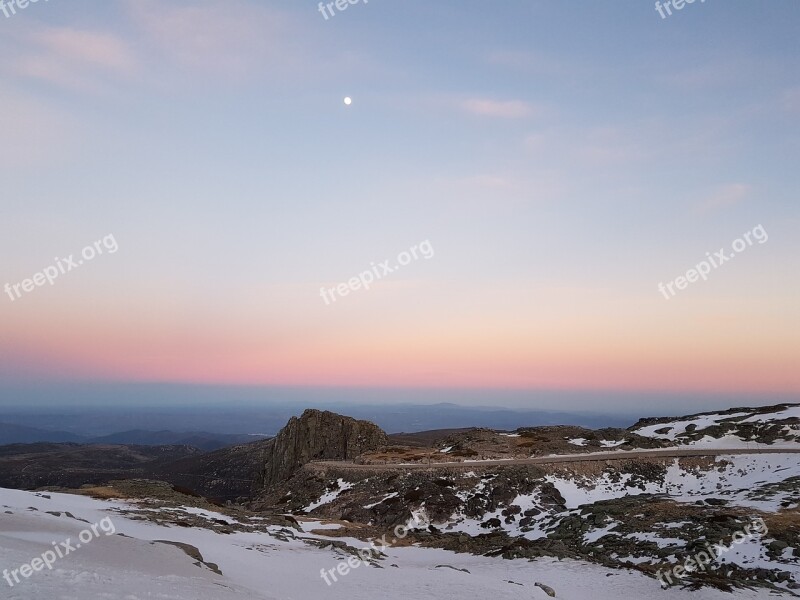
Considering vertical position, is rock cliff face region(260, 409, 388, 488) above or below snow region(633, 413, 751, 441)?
below

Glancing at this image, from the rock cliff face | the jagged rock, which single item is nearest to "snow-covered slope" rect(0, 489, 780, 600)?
the jagged rock

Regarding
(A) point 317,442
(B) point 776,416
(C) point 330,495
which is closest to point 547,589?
(C) point 330,495

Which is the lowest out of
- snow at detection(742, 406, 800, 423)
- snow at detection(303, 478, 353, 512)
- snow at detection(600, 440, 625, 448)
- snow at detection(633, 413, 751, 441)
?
snow at detection(303, 478, 353, 512)

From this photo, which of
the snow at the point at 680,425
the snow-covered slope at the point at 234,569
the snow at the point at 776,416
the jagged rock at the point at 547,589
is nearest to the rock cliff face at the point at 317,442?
the snow at the point at 680,425

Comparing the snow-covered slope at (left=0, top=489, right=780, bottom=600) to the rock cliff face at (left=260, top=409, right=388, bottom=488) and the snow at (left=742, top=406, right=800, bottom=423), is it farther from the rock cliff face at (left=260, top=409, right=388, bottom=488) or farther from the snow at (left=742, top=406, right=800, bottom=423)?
the snow at (left=742, top=406, right=800, bottom=423)

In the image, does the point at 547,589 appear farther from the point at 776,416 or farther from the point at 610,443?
the point at 776,416

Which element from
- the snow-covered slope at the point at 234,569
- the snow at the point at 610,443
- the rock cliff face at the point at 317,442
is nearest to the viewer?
the snow-covered slope at the point at 234,569

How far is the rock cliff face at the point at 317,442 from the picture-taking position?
73938 millimetres

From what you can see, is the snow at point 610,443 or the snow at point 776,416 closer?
the snow at point 610,443

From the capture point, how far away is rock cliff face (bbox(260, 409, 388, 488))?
7394cm

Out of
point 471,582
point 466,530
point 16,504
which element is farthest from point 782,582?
point 16,504

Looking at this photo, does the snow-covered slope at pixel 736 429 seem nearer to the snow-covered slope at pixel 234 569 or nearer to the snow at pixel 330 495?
the snow at pixel 330 495

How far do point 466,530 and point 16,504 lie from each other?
96.1ft

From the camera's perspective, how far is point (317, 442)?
7594 centimetres
